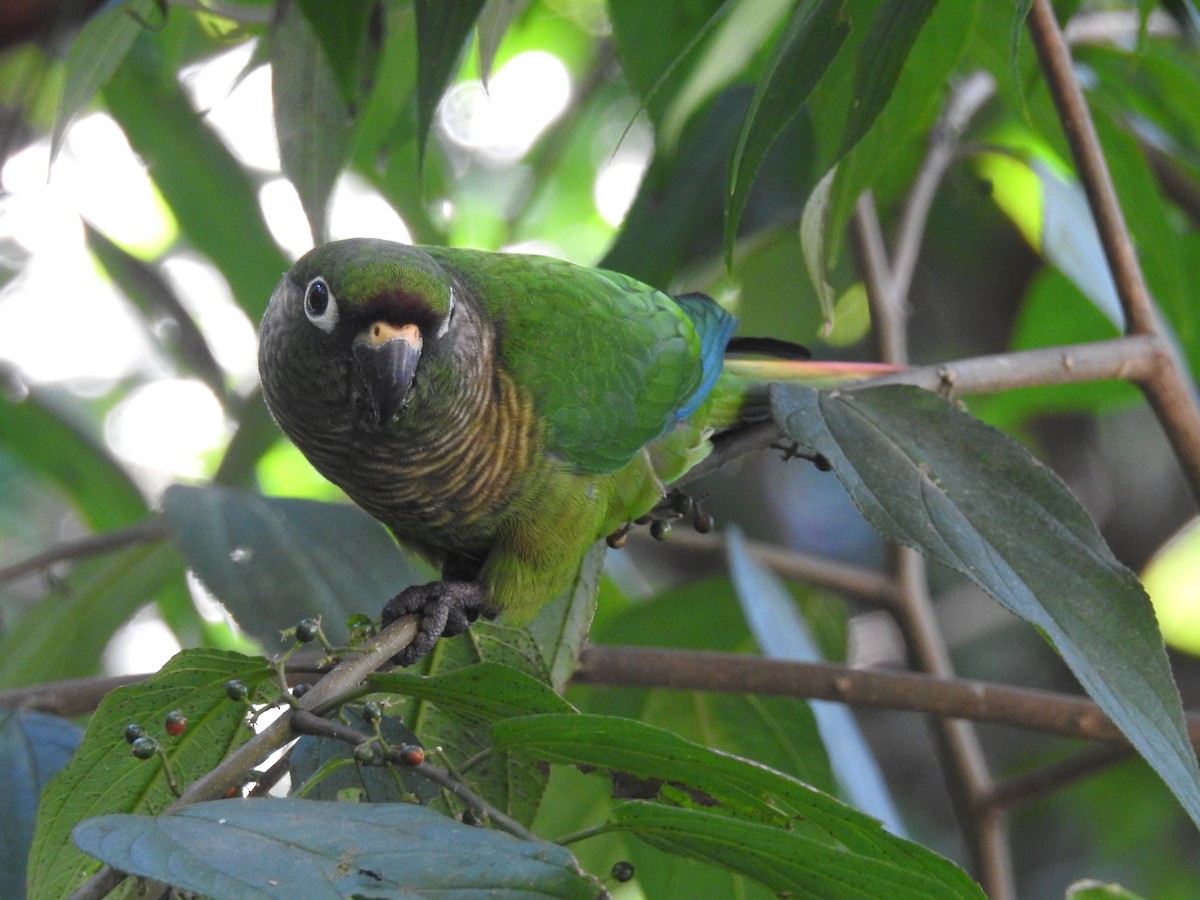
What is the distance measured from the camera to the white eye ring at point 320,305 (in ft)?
5.10

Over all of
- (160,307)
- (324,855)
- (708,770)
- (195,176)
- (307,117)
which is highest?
(160,307)

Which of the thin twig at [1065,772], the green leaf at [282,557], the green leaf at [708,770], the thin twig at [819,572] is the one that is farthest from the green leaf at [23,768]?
the thin twig at [1065,772]

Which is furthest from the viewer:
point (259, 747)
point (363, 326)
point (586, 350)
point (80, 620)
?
point (80, 620)

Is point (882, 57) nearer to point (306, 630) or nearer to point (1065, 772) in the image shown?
point (306, 630)

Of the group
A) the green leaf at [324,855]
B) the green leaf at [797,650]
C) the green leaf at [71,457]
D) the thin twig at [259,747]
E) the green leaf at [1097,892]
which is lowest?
the green leaf at [324,855]

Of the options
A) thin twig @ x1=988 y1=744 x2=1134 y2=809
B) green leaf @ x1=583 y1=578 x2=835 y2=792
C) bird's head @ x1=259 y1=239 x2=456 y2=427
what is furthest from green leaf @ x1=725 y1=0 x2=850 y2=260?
thin twig @ x1=988 y1=744 x2=1134 y2=809

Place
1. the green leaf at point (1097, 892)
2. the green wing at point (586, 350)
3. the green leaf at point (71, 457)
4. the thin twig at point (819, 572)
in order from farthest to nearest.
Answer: the green leaf at point (71, 457)
the thin twig at point (819, 572)
the green wing at point (586, 350)
the green leaf at point (1097, 892)

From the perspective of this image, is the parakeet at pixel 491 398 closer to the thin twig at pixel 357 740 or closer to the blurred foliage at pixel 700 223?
Result: the blurred foliage at pixel 700 223

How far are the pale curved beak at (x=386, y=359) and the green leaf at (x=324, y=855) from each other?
75 cm

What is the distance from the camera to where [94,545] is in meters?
2.22

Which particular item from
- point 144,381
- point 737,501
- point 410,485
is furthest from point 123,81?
point 144,381

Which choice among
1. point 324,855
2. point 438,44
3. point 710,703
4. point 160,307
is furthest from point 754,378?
point 160,307

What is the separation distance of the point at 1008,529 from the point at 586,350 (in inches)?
30.2

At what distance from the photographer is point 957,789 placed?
220 cm
